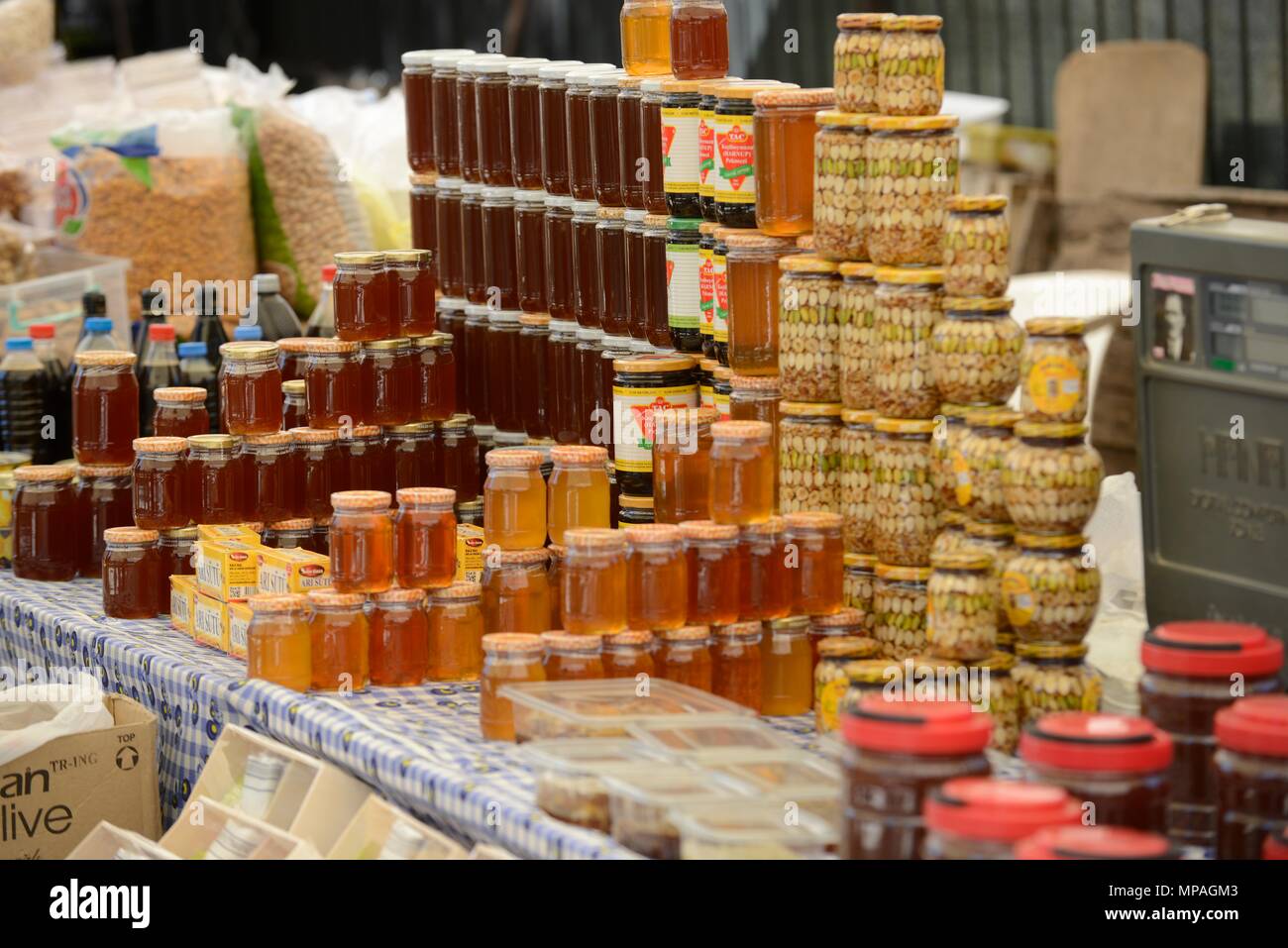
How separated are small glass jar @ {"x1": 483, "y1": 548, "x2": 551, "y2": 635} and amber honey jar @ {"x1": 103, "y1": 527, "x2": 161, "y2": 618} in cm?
108

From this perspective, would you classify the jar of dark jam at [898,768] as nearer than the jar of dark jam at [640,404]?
Yes

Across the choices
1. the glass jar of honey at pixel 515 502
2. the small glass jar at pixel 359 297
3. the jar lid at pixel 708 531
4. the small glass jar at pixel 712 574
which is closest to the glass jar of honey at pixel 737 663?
the small glass jar at pixel 712 574

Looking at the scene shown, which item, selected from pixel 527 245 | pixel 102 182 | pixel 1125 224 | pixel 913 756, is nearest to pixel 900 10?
pixel 1125 224

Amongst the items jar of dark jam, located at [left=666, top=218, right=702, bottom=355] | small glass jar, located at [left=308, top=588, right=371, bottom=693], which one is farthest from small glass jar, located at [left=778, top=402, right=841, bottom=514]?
small glass jar, located at [left=308, top=588, right=371, bottom=693]

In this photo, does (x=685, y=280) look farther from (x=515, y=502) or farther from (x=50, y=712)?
(x=50, y=712)

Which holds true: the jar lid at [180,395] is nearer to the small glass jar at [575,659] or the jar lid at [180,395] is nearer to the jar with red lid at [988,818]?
the small glass jar at [575,659]

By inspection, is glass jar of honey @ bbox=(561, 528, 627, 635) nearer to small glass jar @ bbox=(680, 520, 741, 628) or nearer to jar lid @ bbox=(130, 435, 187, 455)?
small glass jar @ bbox=(680, 520, 741, 628)

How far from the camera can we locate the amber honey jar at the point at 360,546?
3736 mm

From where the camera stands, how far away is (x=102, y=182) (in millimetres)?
6336

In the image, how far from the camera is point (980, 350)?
328cm

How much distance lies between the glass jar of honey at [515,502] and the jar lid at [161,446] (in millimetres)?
967

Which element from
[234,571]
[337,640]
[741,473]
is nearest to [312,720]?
[337,640]
